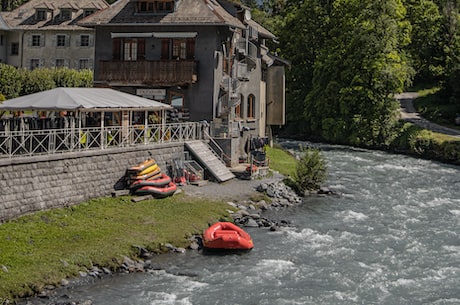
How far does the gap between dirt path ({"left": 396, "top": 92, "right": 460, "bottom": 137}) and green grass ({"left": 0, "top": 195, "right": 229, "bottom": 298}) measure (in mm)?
35580

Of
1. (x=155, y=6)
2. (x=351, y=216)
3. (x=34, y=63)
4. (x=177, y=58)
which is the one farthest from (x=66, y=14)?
(x=351, y=216)

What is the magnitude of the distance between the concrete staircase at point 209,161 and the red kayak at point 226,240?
9568 mm

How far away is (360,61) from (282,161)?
856 inches

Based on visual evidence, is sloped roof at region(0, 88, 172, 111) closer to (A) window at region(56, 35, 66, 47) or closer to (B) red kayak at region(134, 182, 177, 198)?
(B) red kayak at region(134, 182, 177, 198)

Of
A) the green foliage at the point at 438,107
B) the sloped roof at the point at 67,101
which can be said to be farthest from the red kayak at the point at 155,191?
the green foliage at the point at 438,107

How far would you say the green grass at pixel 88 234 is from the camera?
729 inches

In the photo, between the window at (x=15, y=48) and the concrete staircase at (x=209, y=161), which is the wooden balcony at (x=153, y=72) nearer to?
the concrete staircase at (x=209, y=161)

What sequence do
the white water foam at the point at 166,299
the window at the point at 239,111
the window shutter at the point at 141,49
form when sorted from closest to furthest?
1. the white water foam at the point at 166,299
2. the window shutter at the point at 141,49
3. the window at the point at 239,111

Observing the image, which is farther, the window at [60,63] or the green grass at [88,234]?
the window at [60,63]

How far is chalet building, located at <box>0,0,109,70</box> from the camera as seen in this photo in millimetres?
62750

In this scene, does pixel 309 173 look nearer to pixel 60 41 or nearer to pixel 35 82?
pixel 35 82

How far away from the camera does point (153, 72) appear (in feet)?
124

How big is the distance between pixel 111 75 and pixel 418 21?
5231 centimetres

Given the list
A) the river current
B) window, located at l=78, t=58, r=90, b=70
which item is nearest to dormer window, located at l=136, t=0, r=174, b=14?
the river current
